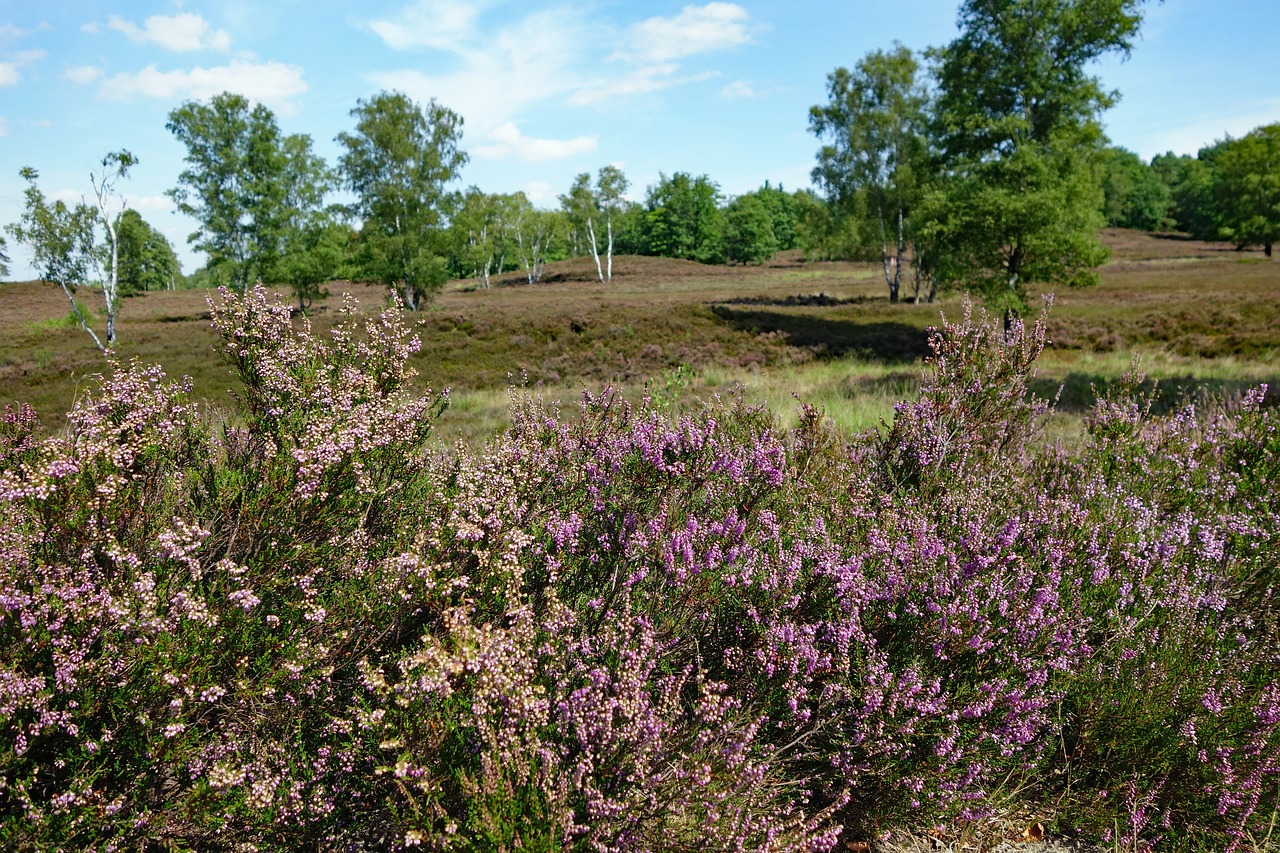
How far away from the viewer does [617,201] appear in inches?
2773

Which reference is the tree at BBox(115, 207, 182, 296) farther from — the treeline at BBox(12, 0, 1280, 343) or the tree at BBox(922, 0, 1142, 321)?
the tree at BBox(922, 0, 1142, 321)

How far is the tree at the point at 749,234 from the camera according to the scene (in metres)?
87.4

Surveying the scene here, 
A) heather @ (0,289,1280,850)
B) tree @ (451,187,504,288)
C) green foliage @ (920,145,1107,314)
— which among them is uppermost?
tree @ (451,187,504,288)

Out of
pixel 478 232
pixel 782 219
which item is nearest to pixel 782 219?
pixel 782 219

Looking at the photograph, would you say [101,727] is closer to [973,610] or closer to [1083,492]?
[973,610]

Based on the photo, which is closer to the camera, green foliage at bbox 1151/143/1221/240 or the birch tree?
the birch tree

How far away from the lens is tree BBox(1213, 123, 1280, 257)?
185 feet

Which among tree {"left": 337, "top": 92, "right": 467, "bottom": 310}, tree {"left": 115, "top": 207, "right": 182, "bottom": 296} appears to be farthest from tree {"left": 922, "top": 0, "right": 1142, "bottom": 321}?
tree {"left": 115, "top": 207, "right": 182, "bottom": 296}

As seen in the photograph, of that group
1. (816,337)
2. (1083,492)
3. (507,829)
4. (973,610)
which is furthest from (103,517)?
(816,337)

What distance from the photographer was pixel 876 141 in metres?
36.7

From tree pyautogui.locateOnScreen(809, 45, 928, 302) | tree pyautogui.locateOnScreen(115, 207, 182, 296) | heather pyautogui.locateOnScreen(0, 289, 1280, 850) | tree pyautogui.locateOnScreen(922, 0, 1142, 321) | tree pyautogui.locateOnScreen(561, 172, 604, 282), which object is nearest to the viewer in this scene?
heather pyautogui.locateOnScreen(0, 289, 1280, 850)

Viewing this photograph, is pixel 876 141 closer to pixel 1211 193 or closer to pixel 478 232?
pixel 478 232

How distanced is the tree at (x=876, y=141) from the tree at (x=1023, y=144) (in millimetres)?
12091

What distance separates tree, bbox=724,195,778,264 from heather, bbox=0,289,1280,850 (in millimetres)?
87173
